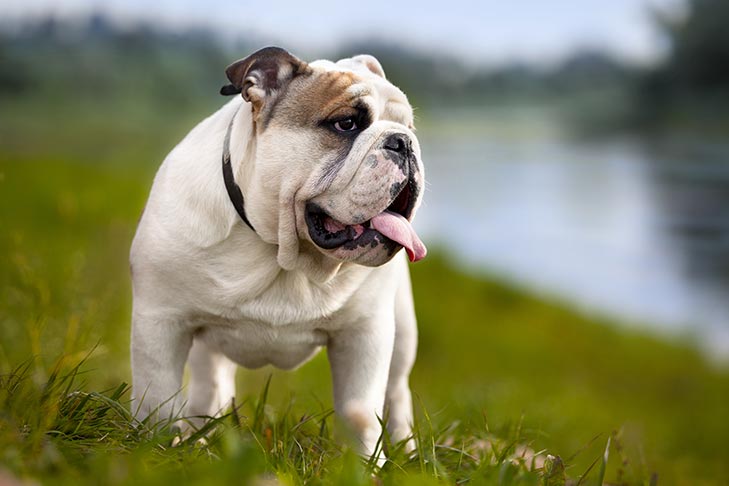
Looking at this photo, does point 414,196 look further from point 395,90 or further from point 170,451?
point 170,451

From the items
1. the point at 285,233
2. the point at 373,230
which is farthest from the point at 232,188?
the point at 373,230

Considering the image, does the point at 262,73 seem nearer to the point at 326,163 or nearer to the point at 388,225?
the point at 326,163

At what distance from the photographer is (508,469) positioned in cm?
320

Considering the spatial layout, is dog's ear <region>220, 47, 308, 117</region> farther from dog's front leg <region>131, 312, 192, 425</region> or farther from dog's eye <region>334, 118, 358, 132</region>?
dog's front leg <region>131, 312, 192, 425</region>

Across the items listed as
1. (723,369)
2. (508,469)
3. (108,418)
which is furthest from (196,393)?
(723,369)

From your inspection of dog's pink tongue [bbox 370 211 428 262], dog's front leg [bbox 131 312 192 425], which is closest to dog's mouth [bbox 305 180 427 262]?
dog's pink tongue [bbox 370 211 428 262]

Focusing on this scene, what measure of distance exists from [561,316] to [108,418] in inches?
469

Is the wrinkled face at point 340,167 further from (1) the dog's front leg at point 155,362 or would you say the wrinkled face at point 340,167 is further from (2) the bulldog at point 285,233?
(1) the dog's front leg at point 155,362

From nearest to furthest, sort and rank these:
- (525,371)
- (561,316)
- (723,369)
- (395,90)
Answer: (395,90)
(525,371)
(723,369)
(561,316)

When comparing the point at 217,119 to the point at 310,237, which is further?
the point at 217,119

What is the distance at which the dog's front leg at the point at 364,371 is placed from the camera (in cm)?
394

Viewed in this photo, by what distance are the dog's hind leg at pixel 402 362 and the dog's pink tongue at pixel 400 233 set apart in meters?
0.79

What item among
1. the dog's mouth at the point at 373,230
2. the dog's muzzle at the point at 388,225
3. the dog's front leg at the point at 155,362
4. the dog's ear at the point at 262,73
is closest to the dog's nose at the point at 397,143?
the dog's muzzle at the point at 388,225

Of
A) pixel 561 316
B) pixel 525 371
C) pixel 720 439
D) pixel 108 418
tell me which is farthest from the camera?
pixel 561 316
